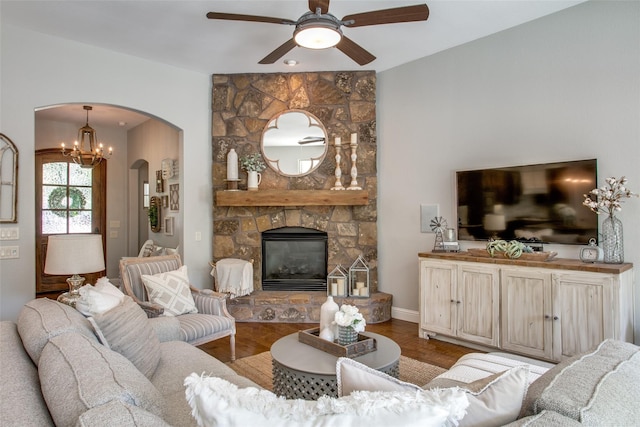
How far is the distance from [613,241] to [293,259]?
3.35 m

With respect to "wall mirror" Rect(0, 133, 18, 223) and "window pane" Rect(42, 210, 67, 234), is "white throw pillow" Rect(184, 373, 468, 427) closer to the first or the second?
"wall mirror" Rect(0, 133, 18, 223)

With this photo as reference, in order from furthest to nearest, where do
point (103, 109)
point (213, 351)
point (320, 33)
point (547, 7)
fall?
point (103, 109), point (213, 351), point (547, 7), point (320, 33)

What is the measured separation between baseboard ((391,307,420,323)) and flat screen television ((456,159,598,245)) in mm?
1100

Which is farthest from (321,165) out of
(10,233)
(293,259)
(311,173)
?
(10,233)

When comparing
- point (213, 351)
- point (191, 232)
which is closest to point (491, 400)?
point (213, 351)

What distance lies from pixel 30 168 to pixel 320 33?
2949 millimetres

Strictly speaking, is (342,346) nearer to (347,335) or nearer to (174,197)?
(347,335)

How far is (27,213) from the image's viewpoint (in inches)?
143

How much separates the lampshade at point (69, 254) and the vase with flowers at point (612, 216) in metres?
3.86

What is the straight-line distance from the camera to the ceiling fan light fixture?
2.74 m

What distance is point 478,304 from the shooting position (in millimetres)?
3596

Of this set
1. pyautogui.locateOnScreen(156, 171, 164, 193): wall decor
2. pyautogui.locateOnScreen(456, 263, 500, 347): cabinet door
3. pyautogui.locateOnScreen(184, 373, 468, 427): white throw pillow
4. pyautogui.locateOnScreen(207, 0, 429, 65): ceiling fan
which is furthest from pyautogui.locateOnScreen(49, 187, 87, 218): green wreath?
pyautogui.locateOnScreen(184, 373, 468, 427): white throw pillow

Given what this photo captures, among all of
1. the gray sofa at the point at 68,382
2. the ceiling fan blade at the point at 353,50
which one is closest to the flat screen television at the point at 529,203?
the ceiling fan blade at the point at 353,50

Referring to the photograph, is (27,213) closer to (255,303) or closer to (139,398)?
(255,303)
